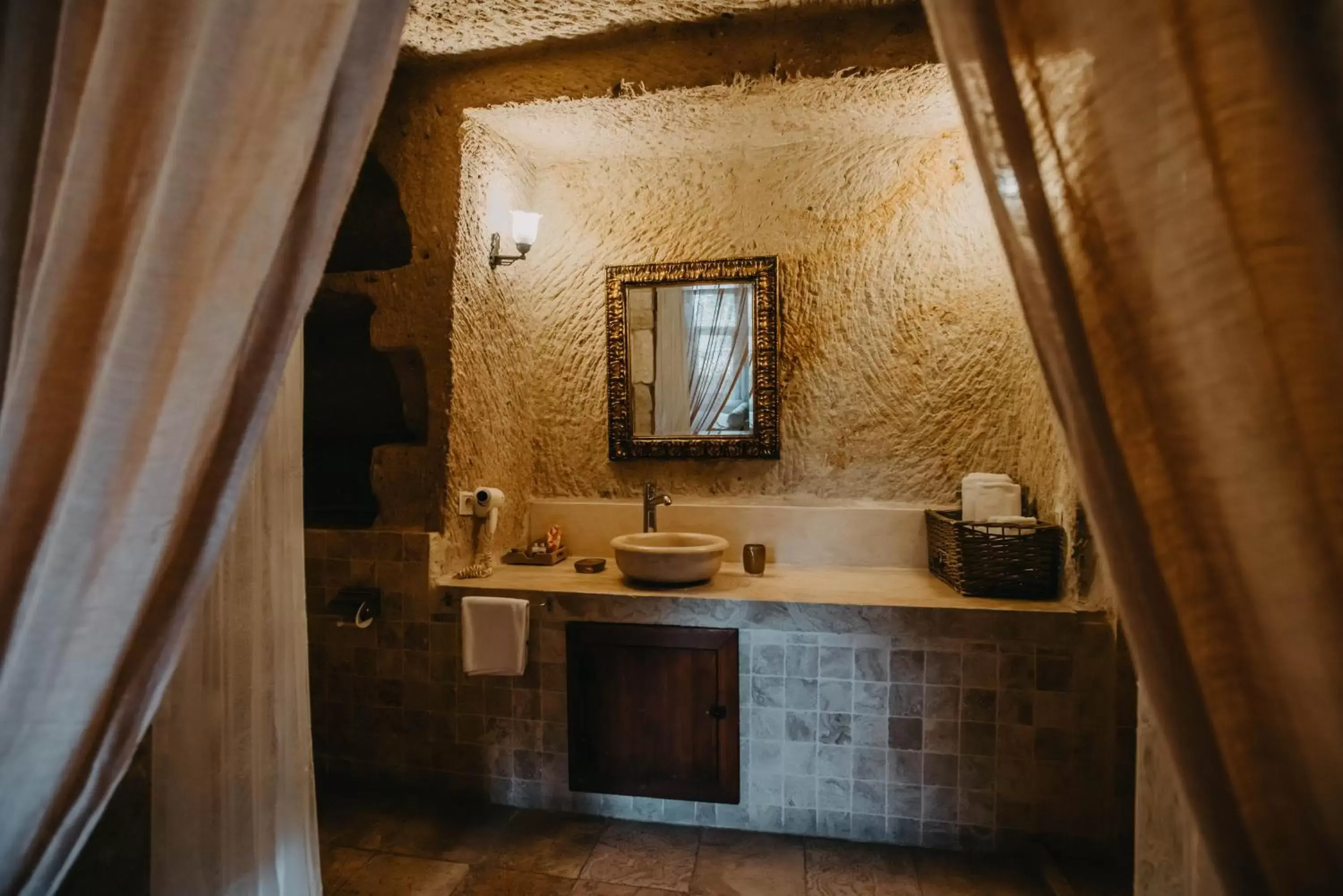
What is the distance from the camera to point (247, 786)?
1064 millimetres

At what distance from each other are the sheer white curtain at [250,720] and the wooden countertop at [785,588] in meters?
0.81

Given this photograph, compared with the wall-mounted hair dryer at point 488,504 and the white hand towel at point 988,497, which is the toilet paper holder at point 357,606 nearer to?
the wall-mounted hair dryer at point 488,504

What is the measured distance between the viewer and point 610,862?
5.49 ft

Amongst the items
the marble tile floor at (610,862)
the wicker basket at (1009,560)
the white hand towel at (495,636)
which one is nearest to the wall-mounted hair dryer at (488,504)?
the white hand towel at (495,636)

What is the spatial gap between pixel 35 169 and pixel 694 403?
5.91 ft

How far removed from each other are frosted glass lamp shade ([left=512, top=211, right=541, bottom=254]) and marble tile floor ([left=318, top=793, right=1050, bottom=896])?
77.2 inches

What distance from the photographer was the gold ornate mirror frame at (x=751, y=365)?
2.25 metres

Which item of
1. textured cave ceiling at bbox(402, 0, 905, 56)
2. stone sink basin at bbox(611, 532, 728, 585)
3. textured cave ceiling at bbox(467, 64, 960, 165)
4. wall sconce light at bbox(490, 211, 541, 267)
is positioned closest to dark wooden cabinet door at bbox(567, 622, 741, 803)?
stone sink basin at bbox(611, 532, 728, 585)

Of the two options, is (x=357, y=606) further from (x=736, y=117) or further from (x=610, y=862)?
(x=736, y=117)

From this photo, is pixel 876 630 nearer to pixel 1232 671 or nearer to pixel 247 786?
pixel 1232 671

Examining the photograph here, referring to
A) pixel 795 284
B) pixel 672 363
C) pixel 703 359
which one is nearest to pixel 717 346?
pixel 703 359

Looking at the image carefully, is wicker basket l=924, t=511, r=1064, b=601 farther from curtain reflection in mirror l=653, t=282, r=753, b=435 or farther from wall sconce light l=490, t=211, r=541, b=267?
wall sconce light l=490, t=211, r=541, b=267

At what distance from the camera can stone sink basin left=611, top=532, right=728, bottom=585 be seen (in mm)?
1824

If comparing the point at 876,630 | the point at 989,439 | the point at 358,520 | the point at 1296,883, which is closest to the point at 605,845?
the point at 876,630
